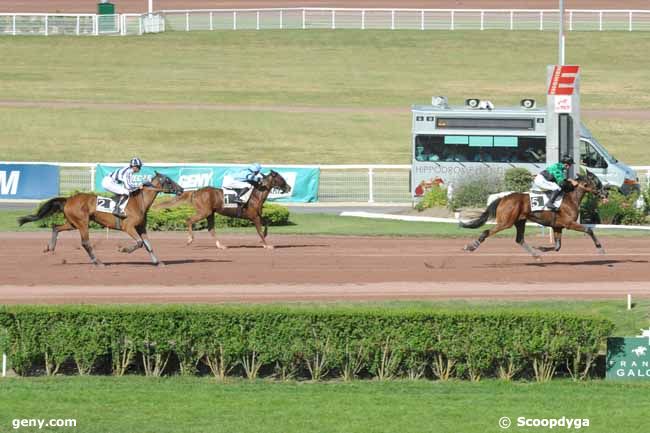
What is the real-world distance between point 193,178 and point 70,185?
3.56 metres

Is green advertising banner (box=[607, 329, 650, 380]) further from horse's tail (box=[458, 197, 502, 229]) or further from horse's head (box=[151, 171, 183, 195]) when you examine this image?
horse's head (box=[151, 171, 183, 195])

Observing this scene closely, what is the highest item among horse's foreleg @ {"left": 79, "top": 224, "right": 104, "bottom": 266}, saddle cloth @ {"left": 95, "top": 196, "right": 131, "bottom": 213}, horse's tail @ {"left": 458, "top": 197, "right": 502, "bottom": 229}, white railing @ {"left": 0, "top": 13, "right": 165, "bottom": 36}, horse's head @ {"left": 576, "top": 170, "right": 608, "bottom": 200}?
white railing @ {"left": 0, "top": 13, "right": 165, "bottom": 36}

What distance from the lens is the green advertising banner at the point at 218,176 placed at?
3294cm

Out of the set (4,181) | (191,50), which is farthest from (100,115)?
(4,181)

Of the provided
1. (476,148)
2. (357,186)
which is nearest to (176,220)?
(357,186)

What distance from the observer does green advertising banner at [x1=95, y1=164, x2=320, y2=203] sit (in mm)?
32938

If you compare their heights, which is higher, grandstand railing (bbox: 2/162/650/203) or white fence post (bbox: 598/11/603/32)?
white fence post (bbox: 598/11/603/32)

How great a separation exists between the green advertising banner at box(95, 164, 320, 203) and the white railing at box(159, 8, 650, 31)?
31448mm

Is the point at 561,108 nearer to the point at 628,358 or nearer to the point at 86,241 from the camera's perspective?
the point at 86,241

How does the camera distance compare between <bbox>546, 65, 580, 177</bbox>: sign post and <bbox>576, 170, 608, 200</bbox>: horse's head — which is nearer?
<bbox>576, 170, 608, 200</bbox>: horse's head

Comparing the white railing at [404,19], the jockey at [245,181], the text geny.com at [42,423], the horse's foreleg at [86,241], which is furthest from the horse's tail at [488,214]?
the white railing at [404,19]

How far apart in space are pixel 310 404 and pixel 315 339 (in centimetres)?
132

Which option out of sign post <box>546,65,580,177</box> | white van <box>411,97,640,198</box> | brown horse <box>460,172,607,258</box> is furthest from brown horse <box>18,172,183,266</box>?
white van <box>411,97,640,198</box>

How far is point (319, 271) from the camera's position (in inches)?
851
